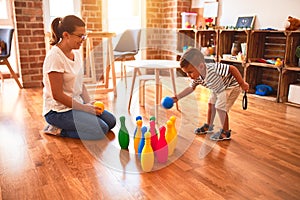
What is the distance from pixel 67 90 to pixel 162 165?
0.85m

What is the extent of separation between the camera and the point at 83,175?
1457 mm

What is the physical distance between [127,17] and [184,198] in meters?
3.66

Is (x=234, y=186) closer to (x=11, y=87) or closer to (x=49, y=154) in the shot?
(x=49, y=154)

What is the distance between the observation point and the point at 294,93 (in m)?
2.86

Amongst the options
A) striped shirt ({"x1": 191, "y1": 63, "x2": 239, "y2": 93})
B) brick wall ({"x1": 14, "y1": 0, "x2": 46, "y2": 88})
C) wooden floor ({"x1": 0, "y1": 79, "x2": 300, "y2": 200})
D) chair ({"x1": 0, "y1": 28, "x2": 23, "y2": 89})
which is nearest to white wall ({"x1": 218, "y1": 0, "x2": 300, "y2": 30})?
wooden floor ({"x1": 0, "y1": 79, "x2": 300, "y2": 200})

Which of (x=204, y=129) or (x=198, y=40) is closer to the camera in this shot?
(x=204, y=129)

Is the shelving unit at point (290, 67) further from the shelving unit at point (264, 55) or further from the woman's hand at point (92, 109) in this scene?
the woman's hand at point (92, 109)

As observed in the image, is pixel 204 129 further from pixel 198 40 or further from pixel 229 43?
pixel 198 40

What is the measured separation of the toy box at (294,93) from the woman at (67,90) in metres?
1.92

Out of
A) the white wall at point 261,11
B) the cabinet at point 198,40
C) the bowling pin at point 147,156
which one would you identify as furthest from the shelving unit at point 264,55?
the bowling pin at point 147,156

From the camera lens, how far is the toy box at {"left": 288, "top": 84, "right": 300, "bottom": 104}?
2826mm

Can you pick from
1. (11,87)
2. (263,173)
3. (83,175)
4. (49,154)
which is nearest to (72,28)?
(49,154)

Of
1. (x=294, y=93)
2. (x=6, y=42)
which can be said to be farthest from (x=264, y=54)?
(x=6, y=42)

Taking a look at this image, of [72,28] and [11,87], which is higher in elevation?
[72,28]
